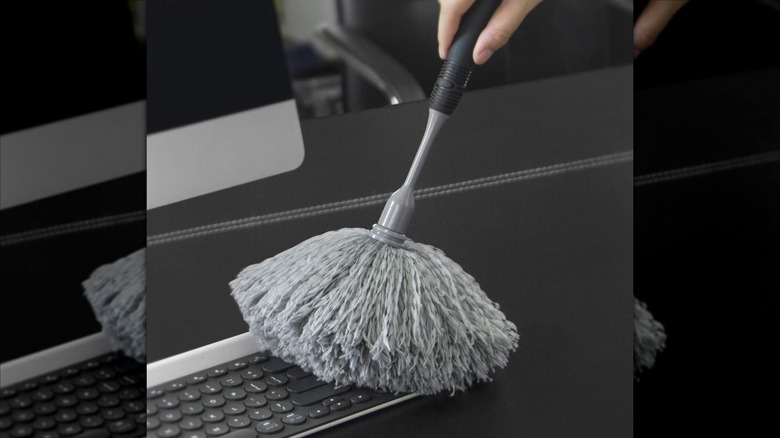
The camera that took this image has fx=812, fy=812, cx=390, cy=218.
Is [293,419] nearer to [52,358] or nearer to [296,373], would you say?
[296,373]

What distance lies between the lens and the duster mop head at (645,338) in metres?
0.64

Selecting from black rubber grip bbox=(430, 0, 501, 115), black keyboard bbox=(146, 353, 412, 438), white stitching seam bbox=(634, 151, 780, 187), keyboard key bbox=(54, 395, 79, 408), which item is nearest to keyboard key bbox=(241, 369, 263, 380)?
black keyboard bbox=(146, 353, 412, 438)

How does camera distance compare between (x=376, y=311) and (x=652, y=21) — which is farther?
(x=652, y=21)

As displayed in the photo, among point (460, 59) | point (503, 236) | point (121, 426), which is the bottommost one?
point (121, 426)

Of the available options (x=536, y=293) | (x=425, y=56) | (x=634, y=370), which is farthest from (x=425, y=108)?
(x=634, y=370)

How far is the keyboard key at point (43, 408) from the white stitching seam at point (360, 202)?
11 cm

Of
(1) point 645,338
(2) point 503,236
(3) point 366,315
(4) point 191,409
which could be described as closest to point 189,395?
→ (4) point 191,409

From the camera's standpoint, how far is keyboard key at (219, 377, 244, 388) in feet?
1.63

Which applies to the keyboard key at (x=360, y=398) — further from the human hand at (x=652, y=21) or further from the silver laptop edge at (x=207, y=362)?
the human hand at (x=652, y=21)

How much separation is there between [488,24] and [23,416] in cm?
39

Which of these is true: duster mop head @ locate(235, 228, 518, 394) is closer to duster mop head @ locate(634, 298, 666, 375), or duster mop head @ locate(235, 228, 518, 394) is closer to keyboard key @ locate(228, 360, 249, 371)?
keyboard key @ locate(228, 360, 249, 371)

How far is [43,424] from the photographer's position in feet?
1.60

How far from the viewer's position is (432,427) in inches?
19.9

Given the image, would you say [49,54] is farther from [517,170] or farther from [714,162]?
[714,162]
